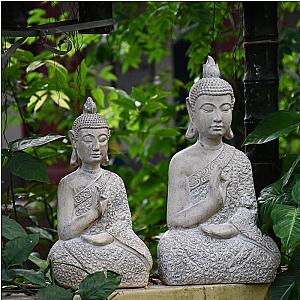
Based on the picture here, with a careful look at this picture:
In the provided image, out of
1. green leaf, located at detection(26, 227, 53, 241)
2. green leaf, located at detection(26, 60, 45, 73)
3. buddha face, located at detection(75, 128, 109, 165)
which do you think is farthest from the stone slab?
green leaf, located at detection(26, 60, 45, 73)

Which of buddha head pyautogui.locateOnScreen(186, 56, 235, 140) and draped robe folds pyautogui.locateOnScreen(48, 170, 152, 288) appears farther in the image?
buddha head pyautogui.locateOnScreen(186, 56, 235, 140)

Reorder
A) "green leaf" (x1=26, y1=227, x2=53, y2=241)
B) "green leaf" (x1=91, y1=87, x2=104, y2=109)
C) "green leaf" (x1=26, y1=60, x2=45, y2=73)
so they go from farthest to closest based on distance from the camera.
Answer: "green leaf" (x1=91, y1=87, x2=104, y2=109) < "green leaf" (x1=26, y1=60, x2=45, y2=73) < "green leaf" (x1=26, y1=227, x2=53, y2=241)

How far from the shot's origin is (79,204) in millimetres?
3066

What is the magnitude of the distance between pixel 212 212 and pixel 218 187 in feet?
0.24

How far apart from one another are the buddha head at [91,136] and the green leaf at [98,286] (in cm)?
38

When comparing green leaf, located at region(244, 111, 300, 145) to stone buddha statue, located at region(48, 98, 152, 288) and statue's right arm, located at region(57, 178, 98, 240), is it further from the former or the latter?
statue's right arm, located at region(57, 178, 98, 240)

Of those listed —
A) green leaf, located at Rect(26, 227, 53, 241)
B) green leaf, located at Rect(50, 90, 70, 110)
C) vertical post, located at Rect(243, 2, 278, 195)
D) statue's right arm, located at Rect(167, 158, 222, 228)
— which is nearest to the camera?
statue's right arm, located at Rect(167, 158, 222, 228)

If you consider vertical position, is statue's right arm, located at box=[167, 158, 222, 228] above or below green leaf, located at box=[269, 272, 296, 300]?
above

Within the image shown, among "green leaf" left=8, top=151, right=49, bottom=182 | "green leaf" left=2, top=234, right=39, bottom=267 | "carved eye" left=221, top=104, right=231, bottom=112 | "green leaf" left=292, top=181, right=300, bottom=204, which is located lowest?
"green leaf" left=2, top=234, right=39, bottom=267

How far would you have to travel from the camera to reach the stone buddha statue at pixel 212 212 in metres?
3.06

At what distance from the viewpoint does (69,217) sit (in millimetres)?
3053

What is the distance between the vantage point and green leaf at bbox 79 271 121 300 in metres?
2.84

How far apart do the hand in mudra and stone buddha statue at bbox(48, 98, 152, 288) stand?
0.25 metres

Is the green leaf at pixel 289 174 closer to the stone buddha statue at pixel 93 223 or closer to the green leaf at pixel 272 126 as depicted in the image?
the green leaf at pixel 272 126
